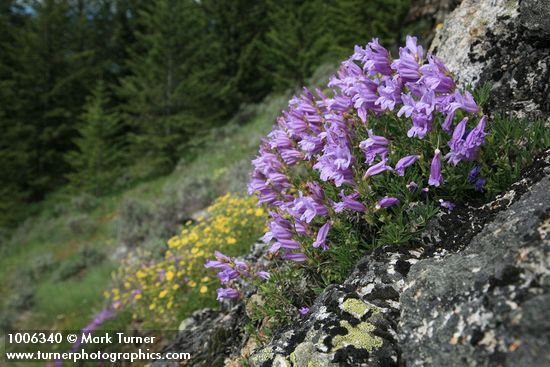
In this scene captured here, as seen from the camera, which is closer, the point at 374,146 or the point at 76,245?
the point at 374,146

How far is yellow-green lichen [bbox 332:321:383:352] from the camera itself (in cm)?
201

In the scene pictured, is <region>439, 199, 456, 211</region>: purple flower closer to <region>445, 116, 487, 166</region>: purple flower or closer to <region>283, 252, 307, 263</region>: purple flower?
<region>445, 116, 487, 166</region>: purple flower

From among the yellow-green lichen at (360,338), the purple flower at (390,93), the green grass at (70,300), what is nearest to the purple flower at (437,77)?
the purple flower at (390,93)

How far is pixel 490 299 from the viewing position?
1640 millimetres

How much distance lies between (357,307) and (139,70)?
91.0ft

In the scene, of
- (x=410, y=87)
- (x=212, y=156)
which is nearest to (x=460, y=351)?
(x=410, y=87)

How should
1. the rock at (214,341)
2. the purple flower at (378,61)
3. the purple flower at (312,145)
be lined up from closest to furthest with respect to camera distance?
the purple flower at (378,61) → the purple flower at (312,145) → the rock at (214,341)

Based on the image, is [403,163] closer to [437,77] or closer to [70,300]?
[437,77]

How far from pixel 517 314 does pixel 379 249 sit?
1013mm

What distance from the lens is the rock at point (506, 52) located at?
9.83 ft

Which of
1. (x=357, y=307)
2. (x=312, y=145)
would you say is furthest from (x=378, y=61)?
(x=357, y=307)

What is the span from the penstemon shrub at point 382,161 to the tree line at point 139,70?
55.7 feet

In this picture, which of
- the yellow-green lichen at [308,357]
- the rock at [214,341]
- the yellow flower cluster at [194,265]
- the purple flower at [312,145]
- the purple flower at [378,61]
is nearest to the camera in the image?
the yellow-green lichen at [308,357]

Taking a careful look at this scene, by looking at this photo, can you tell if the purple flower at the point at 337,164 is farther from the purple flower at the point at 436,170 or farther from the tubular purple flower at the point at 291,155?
the tubular purple flower at the point at 291,155
